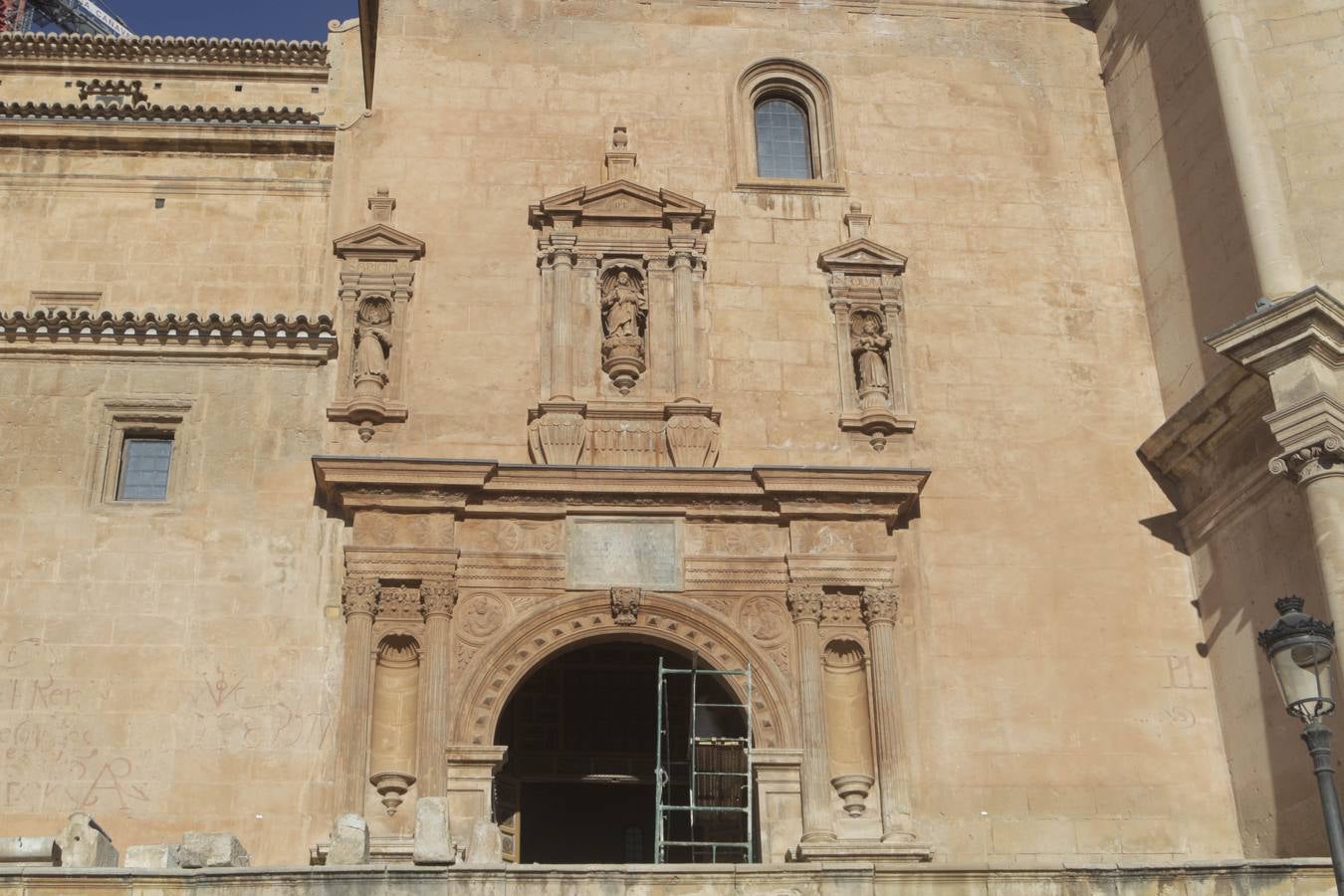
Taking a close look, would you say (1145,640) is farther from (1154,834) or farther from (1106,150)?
(1106,150)

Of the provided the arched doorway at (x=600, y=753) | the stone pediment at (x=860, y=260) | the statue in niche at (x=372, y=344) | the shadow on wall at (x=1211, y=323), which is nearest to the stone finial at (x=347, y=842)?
the arched doorway at (x=600, y=753)

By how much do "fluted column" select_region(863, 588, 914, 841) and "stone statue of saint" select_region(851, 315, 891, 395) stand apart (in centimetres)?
240

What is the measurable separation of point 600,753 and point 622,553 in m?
3.42

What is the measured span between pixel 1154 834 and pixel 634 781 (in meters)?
5.69

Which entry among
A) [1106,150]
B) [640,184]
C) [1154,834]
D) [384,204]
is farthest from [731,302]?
[1154,834]

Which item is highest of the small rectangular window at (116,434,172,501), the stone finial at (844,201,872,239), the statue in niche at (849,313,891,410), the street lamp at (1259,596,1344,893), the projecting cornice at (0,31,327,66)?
the projecting cornice at (0,31,327,66)

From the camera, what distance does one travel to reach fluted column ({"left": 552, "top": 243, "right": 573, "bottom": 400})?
1683 cm

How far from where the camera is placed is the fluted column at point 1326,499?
13781 millimetres

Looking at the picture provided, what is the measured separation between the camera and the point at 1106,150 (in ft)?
63.1

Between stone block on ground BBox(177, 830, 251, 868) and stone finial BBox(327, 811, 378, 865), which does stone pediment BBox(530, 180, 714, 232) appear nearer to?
stone finial BBox(327, 811, 378, 865)

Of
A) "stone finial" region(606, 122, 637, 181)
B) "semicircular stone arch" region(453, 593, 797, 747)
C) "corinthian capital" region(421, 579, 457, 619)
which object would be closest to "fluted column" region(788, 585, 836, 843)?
"semicircular stone arch" region(453, 593, 797, 747)

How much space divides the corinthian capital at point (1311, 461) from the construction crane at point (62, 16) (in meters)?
37.7

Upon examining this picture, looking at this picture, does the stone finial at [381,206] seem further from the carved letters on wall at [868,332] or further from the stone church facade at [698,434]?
the carved letters on wall at [868,332]

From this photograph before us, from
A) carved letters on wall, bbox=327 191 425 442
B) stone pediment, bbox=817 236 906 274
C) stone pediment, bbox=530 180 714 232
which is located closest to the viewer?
carved letters on wall, bbox=327 191 425 442
